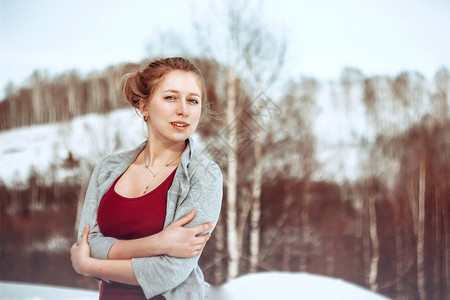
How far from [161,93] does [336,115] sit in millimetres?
1918

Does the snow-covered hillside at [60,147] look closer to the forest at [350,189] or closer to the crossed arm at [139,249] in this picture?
the forest at [350,189]

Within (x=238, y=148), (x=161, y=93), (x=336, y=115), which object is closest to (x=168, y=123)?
(x=161, y=93)

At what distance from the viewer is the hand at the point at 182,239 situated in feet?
2.77

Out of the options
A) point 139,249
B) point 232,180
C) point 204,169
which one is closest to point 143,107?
point 204,169

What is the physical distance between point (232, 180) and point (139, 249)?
6.04 feet

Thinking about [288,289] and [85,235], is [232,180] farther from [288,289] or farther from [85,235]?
[85,235]

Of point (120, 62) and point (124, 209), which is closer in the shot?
point (124, 209)

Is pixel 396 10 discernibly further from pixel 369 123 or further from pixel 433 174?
pixel 433 174

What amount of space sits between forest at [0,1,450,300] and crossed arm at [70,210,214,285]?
172 centimetres

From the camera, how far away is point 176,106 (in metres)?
0.99

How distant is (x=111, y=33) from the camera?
271cm

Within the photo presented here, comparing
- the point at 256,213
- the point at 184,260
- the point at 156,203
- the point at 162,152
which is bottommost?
the point at 256,213

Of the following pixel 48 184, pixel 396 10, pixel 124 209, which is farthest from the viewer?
pixel 48 184

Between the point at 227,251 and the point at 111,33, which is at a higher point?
the point at 111,33
